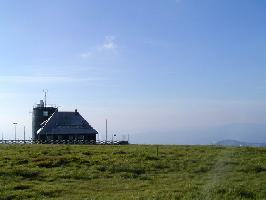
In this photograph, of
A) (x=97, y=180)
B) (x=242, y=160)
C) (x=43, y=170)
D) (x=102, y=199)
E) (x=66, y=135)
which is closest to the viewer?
(x=102, y=199)

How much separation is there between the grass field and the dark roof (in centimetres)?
5948

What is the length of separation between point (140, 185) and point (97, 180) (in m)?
3.17

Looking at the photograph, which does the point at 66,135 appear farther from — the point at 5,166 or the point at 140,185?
the point at 140,185

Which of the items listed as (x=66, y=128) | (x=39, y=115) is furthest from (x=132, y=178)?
(x=39, y=115)

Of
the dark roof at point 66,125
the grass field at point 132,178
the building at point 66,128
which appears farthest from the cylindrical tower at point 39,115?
the grass field at point 132,178

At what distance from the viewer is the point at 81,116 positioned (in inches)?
3967

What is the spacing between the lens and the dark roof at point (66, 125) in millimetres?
97375

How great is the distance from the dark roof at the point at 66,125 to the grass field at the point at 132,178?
59.5m

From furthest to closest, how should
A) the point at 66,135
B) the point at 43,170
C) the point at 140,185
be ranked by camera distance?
the point at 66,135 < the point at 43,170 < the point at 140,185

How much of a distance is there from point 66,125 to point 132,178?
7246cm

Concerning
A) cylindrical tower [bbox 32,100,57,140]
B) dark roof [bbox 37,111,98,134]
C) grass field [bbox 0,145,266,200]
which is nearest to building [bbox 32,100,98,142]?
Result: dark roof [bbox 37,111,98,134]

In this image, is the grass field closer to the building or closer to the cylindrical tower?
the building

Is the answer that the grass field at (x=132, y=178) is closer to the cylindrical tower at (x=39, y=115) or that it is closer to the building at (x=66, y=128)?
the building at (x=66, y=128)

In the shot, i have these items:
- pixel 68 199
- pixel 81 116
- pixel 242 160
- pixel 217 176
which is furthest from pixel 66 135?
pixel 68 199
